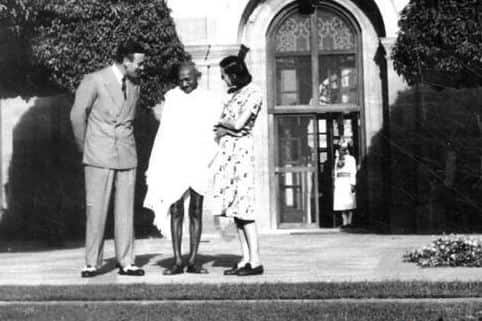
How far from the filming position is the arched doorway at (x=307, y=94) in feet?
46.5

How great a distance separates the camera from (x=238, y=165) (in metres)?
7.25

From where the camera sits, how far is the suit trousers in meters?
7.39

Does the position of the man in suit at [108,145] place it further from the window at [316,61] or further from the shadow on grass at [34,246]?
the window at [316,61]

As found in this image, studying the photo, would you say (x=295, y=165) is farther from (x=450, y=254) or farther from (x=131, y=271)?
(x=131, y=271)

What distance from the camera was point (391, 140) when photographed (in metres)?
13.4

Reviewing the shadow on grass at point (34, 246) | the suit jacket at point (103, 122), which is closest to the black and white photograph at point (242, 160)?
the suit jacket at point (103, 122)

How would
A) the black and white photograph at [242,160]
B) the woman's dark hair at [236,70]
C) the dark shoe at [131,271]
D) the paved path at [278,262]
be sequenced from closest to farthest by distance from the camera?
the black and white photograph at [242,160] < the paved path at [278,262] < the woman's dark hair at [236,70] < the dark shoe at [131,271]

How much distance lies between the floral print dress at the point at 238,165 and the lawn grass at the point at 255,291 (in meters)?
0.99

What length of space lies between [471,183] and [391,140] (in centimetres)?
134

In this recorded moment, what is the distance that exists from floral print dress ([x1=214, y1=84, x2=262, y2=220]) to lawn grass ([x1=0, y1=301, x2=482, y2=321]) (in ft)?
5.14

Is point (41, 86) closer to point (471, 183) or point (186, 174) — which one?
point (186, 174)

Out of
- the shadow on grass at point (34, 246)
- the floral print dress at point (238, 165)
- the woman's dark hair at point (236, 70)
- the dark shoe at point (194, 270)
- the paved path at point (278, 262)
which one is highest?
the woman's dark hair at point (236, 70)

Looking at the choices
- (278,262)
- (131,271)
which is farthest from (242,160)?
(278,262)

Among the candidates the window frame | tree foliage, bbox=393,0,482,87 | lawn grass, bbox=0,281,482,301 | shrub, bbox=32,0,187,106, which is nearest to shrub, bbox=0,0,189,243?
shrub, bbox=32,0,187,106
